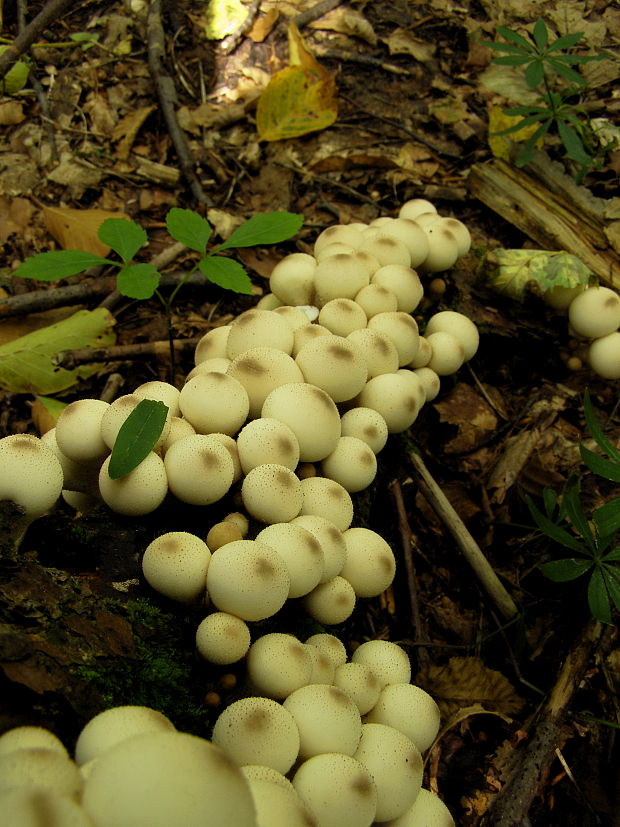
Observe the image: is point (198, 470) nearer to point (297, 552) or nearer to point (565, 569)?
point (297, 552)

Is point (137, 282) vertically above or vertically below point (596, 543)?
above

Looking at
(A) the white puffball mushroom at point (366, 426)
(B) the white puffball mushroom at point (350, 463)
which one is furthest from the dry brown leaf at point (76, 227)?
(B) the white puffball mushroom at point (350, 463)

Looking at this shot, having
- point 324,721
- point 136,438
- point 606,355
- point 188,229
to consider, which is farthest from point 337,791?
point 606,355

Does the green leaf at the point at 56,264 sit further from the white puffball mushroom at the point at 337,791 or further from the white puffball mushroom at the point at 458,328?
the white puffball mushroom at the point at 337,791

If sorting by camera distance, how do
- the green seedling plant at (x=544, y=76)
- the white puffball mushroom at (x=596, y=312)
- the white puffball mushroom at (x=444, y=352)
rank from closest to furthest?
the white puffball mushroom at (x=444, y=352) → the white puffball mushroom at (x=596, y=312) → the green seedling plant at (x=544, y=76)

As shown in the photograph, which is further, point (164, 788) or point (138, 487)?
point (138, 487)

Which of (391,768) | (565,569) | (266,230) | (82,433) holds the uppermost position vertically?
(266,230)

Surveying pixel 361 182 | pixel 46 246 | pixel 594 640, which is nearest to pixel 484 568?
pixel 594 640
